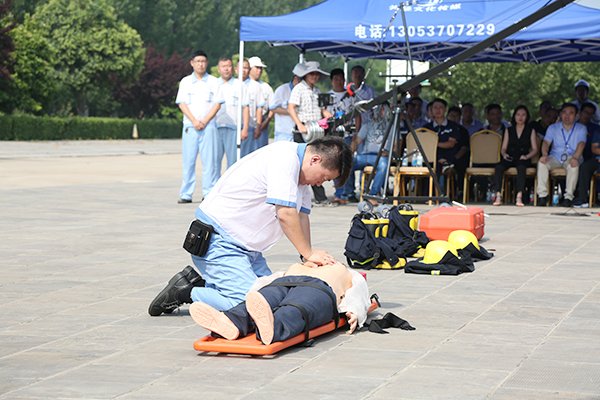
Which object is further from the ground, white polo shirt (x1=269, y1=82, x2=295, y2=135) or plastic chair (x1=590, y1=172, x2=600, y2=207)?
white polo shirt (x1=269, y1=82, x2=295, y2=135)

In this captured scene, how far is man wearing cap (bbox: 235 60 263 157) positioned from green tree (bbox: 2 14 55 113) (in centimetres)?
3163

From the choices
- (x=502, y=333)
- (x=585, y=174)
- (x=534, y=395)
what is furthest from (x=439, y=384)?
(x=585, y=174)

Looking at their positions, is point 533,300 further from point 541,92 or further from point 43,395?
point 541,92

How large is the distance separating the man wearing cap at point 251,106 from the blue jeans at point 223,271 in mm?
8798

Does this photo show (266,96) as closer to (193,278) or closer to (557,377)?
(193,278)

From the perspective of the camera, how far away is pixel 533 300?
570cm

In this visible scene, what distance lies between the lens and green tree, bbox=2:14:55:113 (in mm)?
42625

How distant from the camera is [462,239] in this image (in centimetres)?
765

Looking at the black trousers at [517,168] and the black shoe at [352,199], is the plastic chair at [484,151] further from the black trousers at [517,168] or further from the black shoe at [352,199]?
the black shoe at [352,199]

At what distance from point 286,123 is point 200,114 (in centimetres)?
141

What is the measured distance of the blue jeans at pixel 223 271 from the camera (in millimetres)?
4793

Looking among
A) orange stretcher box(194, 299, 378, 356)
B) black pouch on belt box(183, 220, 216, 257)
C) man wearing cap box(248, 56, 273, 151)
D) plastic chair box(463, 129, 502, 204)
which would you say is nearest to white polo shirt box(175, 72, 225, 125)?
man wearing cap box(248, 56, 273, 151)

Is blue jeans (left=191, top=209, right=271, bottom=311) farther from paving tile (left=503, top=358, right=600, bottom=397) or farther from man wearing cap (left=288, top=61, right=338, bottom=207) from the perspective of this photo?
man wearing cap (left=288, top=61, right=338, bottom=207)

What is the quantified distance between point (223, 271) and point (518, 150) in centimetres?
974
